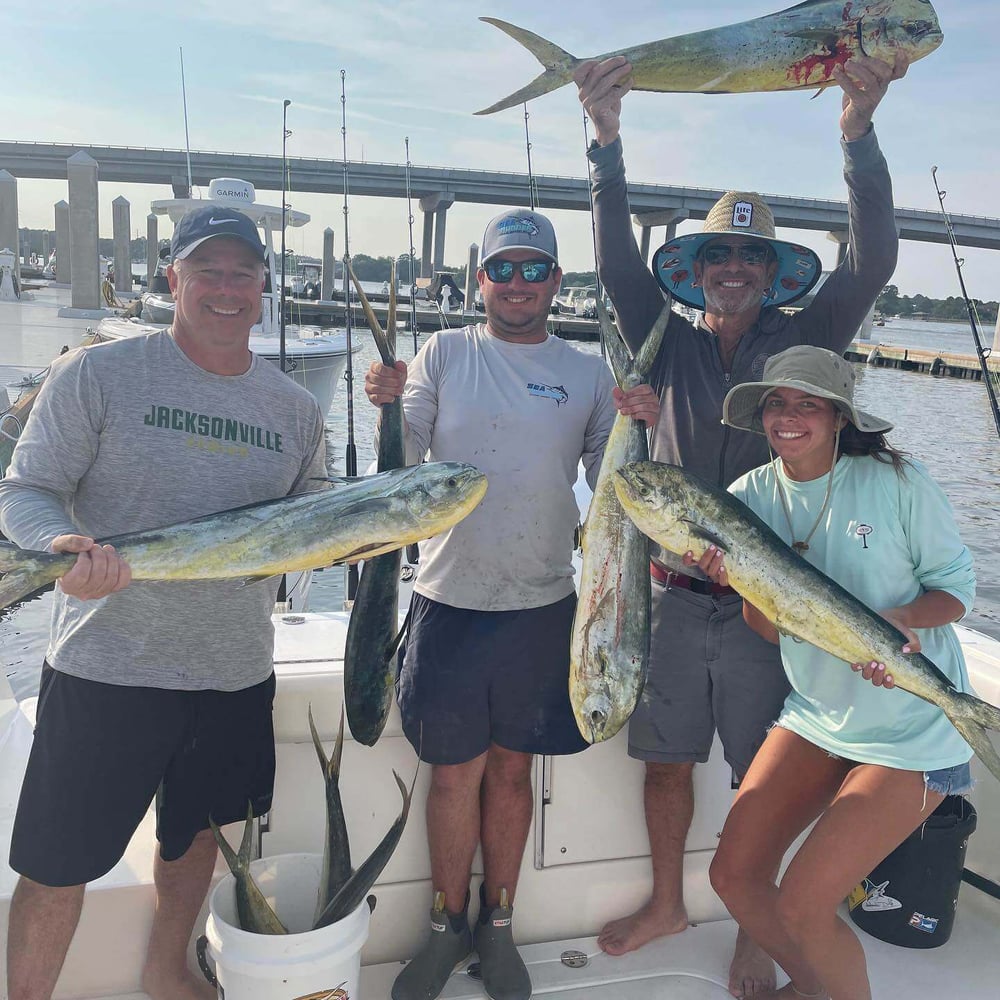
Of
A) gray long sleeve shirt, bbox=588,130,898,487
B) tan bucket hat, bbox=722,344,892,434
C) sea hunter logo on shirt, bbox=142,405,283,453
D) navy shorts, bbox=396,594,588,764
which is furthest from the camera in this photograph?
gray long sleeve shirt, bbox=588,130,898,487

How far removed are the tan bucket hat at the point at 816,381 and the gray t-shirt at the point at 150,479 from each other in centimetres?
126

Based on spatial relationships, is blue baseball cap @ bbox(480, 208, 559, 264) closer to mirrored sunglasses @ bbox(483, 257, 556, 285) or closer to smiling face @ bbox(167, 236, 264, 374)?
mirrored sunglasses @ bbox(483, 257, 556, 285)

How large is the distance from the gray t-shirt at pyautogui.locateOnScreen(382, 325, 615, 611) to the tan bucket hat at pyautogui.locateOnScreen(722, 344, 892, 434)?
0.47m

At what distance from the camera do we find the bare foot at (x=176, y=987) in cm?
216

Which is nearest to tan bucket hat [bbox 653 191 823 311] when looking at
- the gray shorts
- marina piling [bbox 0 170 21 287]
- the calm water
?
the gray shorts

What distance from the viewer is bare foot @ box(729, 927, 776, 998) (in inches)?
93.8

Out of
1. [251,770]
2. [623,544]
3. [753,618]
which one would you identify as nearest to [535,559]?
[623,544]

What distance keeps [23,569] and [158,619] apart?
418 millimetres

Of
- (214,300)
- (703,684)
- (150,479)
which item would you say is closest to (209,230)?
(214,300)

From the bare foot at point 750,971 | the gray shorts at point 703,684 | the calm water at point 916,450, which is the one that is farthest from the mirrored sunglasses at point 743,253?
the calm water at point 916,450

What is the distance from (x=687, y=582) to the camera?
8.10 feet

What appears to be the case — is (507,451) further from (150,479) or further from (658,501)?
(150,479)

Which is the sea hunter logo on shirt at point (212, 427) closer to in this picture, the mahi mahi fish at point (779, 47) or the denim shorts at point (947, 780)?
the mahi mahi fish at point (779, 47)

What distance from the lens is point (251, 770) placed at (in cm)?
212
